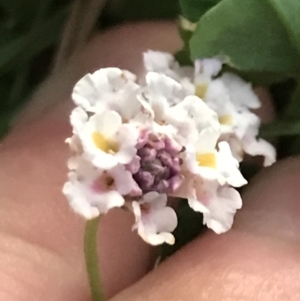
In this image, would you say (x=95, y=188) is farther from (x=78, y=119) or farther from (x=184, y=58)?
(x=184, y=58)

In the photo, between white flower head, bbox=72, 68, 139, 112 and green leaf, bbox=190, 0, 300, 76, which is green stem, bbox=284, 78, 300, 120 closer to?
green leaf, bbox=190, 0, 300, 76

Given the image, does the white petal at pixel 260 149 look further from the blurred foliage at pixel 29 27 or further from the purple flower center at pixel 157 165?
the blurred foliage at pixel 29 27

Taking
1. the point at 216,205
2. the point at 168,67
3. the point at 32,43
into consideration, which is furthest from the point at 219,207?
the point at 32,43

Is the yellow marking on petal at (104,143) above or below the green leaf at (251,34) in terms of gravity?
below

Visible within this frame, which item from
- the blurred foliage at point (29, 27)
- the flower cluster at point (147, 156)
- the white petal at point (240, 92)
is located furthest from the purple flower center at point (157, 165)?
the blurred foliage at point (29, 27)

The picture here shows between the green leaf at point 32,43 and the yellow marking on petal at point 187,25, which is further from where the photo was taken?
the green leaf at point 32,43

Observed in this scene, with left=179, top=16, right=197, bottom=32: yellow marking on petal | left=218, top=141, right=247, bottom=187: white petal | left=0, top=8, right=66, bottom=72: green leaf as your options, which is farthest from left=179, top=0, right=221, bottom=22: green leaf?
left=0, top=8, right=66, bottom=72: green leaf

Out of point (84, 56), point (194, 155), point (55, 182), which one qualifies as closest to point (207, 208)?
point (194, 155)

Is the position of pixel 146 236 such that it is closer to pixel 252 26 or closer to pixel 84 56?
pixel 252 26
